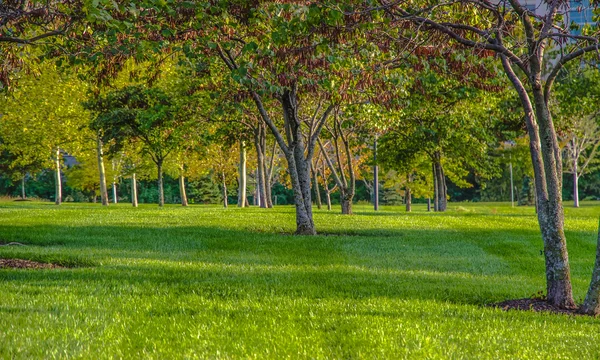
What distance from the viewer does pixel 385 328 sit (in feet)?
23.5

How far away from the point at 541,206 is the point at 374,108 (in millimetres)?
9602

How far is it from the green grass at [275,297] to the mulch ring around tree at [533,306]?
358 millimetres

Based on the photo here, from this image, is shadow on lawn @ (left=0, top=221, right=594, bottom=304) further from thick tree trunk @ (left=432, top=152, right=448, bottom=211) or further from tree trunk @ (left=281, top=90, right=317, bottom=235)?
thick tree trunk @ (left=432, top=152, right=448, bottom=211)

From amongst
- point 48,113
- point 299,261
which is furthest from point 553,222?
point 48,113

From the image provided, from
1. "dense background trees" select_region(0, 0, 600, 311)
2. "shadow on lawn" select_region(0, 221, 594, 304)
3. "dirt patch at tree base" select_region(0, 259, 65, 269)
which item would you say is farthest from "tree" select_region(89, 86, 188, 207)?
"dirt patch at tree base" select_region(0, 259, 65, 269)

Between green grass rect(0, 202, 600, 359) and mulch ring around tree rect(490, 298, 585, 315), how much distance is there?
358mm

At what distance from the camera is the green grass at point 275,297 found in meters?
6.41

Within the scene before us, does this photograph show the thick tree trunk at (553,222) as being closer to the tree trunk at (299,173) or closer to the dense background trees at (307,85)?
the dense background trees at (307,85)

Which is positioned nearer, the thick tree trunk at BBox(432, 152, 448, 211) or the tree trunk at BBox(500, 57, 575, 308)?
the tree trunk at BBox(500, 57, 575, 308)

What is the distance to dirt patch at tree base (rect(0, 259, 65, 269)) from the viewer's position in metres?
12.1

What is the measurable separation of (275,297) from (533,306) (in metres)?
3.96

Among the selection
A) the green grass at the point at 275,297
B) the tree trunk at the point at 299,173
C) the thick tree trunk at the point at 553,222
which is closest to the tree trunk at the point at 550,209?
the thick tree trunk at the point at 553,222

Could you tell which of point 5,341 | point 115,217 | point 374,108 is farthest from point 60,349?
point 115,217

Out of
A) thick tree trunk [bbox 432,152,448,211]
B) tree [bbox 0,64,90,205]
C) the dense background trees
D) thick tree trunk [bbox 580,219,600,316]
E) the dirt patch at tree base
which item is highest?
tree [bbox 0,64,90,205]
